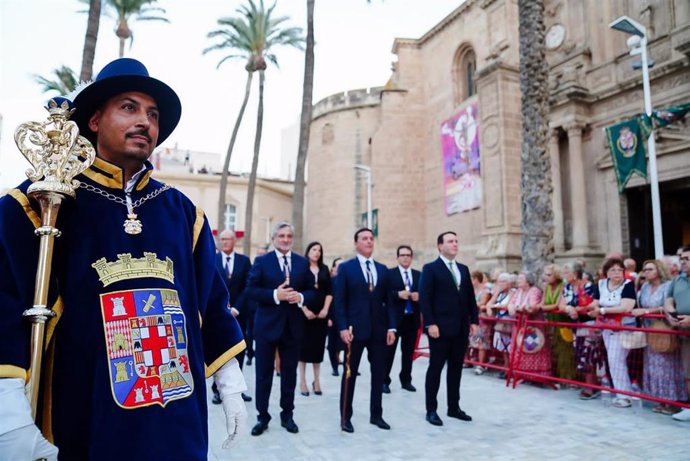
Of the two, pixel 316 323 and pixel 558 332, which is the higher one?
pixel 316 323

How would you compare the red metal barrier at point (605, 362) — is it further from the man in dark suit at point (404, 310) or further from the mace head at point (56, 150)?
the mace head at point (56, 150)

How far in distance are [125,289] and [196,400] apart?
0.52 meters

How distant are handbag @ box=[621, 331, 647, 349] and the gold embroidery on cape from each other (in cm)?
650

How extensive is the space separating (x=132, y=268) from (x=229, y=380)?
0.65 meters

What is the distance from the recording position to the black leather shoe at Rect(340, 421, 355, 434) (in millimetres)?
5466

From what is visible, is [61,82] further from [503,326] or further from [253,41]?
[503,326]

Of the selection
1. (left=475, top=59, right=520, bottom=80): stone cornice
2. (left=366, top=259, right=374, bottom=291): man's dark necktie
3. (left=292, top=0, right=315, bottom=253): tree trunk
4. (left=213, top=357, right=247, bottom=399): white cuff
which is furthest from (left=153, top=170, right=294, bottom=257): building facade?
(left=213, top=357, right=247, bottom=399): white cuff

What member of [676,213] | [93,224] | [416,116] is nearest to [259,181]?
[416,116]

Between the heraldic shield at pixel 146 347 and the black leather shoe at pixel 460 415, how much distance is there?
473 centimetres

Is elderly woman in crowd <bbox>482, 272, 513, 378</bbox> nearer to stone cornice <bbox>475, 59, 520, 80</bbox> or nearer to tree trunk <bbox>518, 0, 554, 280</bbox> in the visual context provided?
tree trunk <bbox>518, 0, 554, 280</bbox>

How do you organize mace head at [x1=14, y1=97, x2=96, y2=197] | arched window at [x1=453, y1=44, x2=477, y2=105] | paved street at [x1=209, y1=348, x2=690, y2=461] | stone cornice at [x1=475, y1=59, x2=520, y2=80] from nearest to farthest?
mace head at [x1=14, y1=97, x2=96, y2=197] < paved street at [x1=209, y1=348, x2=690, y2=461] < stone cornice at [x1=475, y1=59, x2=520, y2=80] < arched window at [x1=453, y1=44, x2=477, y2=105]

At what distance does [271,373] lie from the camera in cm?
565

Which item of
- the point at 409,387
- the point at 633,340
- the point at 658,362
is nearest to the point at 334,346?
the point at 409,387

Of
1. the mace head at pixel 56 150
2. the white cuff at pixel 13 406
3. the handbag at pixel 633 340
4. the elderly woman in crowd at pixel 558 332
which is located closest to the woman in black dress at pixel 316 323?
the elderly woman in crowd at pixel 558 332
